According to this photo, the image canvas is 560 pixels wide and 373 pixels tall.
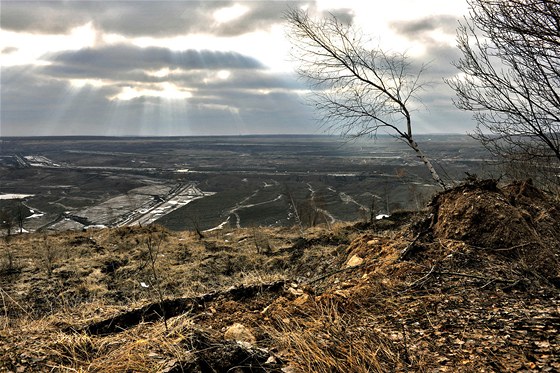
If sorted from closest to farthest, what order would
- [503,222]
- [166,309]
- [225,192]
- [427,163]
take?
[166,309] < [503,222] < [427,163] < [225,192]

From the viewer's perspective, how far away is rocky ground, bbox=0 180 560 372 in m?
2.78

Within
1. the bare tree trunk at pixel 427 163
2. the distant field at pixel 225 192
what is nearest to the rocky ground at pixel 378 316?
the bare tree trunk at pixel 427 163

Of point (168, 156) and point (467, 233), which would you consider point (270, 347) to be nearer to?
point (467, 233)

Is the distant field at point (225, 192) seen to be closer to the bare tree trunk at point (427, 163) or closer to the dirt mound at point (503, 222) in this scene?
the bare tree trunk at point (427, 163)

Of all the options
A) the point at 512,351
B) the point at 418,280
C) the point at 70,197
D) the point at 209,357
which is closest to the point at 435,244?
the point at 418,280

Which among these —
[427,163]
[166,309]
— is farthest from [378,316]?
[427,163]

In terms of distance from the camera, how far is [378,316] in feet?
13.4

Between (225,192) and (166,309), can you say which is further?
(225,192)

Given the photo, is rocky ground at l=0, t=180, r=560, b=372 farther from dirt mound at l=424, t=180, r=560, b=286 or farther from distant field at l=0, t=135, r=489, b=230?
distant field at l=0, t=135, r=489, b=230

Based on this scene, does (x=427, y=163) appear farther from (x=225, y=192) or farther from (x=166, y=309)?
(x=225, y=192)

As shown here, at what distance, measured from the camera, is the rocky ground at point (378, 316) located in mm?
2783

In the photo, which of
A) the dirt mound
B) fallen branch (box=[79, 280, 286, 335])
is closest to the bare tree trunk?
the dirt mound

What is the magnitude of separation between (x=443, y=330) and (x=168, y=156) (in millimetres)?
171316

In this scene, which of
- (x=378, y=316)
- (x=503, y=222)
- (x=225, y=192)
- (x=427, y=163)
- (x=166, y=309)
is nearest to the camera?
(x=378, y=316)
